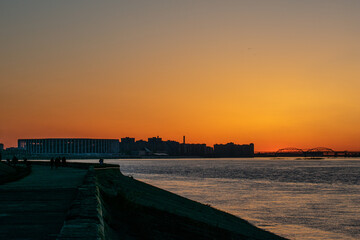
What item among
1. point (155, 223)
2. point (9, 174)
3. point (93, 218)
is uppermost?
point (93, 218)

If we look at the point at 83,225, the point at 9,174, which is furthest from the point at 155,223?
the point at 9,174

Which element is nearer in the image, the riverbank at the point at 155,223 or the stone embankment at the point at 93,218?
the stone embankment at the point at 93,218

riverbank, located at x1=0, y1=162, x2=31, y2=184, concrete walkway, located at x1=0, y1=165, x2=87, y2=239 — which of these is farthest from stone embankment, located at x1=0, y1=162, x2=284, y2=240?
riverbank, located at x1=0, y1=162, x2=31, y2=184

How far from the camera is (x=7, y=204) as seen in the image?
13.7 metres

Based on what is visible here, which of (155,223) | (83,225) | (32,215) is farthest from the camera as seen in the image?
(155,223)

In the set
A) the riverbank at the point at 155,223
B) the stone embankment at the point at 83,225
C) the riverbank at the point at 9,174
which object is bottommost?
the riverbank at the point at 155,223

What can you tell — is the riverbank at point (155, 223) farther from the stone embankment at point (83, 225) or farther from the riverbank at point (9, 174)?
the riverbank at point (9, 174)

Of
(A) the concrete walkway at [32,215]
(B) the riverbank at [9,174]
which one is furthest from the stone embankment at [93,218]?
(B) the riverbank at [9,174]

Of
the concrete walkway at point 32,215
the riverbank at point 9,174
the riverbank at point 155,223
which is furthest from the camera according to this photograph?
the riverbank at point 9,174

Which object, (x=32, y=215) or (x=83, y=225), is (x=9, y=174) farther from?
(x=83, y=225)

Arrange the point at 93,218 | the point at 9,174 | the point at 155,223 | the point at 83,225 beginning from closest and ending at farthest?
the point at 83,225
the point at 93,218
the point at 155,223
the point at 9,174

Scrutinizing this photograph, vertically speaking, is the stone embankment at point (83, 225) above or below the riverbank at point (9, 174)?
above

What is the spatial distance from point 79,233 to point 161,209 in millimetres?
15414

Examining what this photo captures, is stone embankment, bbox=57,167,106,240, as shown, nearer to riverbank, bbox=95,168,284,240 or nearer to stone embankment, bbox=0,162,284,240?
stone embankment, bbox=0,162,284,240
